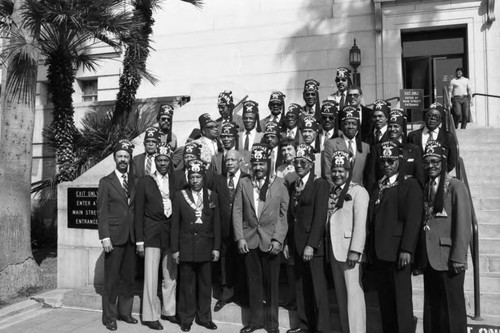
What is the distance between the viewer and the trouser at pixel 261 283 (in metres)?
5.91

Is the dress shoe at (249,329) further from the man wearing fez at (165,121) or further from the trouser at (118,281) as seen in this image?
the man wearing fez at (165,121)

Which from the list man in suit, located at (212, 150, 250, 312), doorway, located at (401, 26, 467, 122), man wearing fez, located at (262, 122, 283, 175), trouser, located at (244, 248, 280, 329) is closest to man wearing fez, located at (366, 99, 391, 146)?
man wearing fez, located at (262, 122, 283, 175)

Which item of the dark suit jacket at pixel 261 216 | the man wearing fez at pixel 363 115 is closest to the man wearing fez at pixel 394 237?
the dark suit jacket at pixel 261 216

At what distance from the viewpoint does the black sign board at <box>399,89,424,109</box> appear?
12914 millimetres

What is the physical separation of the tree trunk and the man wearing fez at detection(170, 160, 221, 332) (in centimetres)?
375

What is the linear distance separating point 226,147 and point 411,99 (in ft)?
24.5

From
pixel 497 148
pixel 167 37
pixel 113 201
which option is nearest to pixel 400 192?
pixel 113 201

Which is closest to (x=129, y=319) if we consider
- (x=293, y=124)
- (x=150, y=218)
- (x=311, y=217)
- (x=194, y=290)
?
(x=194, y=290)

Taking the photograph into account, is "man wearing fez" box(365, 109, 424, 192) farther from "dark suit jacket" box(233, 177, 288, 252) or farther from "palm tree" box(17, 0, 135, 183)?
"palm tree" box(17, 0, 135, 183)

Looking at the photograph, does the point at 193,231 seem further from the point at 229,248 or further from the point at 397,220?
the point at 397,220

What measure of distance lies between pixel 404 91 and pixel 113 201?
9.18m

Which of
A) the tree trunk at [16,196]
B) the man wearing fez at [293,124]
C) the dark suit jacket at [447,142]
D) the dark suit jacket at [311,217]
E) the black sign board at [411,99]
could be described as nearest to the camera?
the dark suit jacket at [311,217]

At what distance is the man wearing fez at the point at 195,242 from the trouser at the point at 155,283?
0.18m

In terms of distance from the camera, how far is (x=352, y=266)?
5.39 metres
